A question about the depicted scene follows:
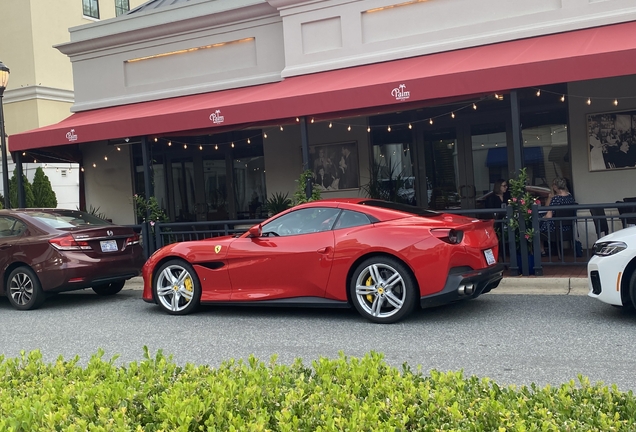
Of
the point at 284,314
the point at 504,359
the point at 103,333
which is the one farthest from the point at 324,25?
the point at 504,359

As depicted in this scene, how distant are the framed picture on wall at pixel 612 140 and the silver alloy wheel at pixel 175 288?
7.93 m

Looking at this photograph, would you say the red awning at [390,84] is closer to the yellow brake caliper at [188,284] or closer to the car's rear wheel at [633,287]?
the car's rear wheel at [633,287]

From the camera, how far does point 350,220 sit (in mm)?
7527

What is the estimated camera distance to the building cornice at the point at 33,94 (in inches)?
946

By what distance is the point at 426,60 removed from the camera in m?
11.7

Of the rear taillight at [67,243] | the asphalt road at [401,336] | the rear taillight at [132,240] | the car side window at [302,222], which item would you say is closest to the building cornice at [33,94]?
the rear taillight at [132,240]

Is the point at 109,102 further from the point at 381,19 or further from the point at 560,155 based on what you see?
the point at 560,155

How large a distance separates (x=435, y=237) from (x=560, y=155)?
21.6ft

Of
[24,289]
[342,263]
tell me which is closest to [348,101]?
[342,263]

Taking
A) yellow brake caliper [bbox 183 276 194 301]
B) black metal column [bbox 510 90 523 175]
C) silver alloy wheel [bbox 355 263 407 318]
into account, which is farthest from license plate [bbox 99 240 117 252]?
black metal column [bbox 510 90 523 175]

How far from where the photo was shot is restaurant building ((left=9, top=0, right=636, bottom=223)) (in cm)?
1038

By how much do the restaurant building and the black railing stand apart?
77 centimetres

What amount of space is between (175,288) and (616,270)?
535 cm

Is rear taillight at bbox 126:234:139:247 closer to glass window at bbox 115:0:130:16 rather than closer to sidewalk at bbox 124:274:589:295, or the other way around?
sidewalk at bbox 124:274:589:295
